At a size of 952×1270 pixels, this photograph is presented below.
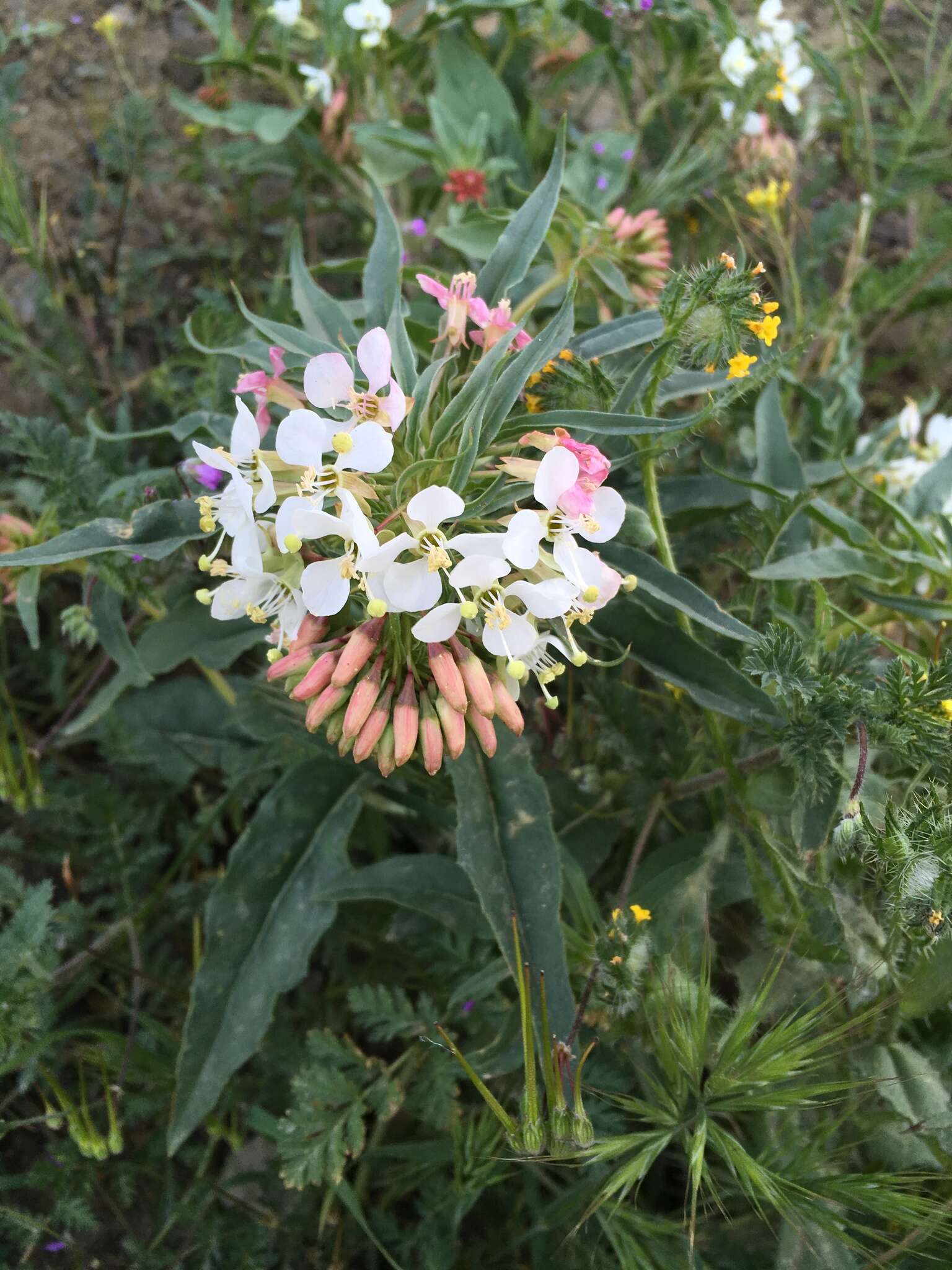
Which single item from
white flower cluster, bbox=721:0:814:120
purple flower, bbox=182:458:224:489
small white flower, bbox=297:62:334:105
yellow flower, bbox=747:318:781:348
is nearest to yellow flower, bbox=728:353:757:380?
yellow flower, bbox=747:318:781:348

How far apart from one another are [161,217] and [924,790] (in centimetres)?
246

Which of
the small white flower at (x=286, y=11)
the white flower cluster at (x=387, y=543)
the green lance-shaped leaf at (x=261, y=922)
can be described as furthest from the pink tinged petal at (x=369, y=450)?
the small white flower at (x=286, y=11)

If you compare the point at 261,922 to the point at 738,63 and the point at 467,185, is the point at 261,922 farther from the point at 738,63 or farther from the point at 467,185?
the point at 738,63

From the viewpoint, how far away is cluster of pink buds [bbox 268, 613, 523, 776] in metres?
1.08

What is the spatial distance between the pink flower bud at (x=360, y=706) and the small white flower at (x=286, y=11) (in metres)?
1.80

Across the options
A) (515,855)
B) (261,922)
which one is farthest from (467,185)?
(261,922)

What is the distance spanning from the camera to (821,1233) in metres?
1.33

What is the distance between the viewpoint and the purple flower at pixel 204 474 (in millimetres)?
1529

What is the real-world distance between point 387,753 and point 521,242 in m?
0.81

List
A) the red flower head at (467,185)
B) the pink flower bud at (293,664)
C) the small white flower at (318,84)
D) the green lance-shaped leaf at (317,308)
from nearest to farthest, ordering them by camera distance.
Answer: the pink flower bud at (293,664)
the green lance-shaped leaf at (317,308)
the red flower head at (467,185)
the small white flower at (318,84)

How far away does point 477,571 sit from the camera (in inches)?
40.9

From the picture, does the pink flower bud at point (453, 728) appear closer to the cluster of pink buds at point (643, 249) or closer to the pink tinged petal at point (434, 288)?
the pink tinged petal at point (434, 288)

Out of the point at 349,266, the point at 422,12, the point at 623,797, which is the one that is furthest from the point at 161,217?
the point at 623,797

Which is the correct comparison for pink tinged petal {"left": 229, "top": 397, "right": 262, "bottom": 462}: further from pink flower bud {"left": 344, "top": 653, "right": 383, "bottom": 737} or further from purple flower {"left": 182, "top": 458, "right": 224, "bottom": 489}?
purple flower {"left": 182, "top": 458, "right": 224, "bottom": 489}
